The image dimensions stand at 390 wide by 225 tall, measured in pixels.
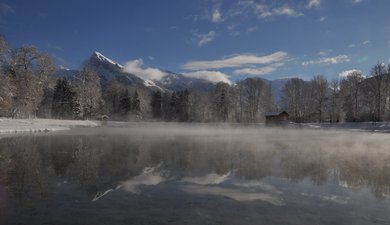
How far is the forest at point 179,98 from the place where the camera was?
5400 centimetres

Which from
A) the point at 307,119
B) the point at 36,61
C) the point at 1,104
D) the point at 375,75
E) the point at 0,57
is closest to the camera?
the point at 1,104

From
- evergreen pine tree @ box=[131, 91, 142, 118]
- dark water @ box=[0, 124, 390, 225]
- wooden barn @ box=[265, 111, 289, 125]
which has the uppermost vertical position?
evergreen pine tree @ box=[131, 91, 142, 118]

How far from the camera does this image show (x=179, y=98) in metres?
117

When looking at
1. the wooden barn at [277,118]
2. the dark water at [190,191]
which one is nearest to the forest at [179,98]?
the wooden barn at [277,118]

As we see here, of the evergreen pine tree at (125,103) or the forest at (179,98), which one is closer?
the forest at (179,98)

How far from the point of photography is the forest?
54.0 meters

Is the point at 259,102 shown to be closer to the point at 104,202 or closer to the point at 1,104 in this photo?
the point at 1,104

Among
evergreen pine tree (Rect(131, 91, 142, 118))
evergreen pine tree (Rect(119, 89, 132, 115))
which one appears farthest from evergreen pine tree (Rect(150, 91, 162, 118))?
evergreen pine tree (Rect(131, 91, 142, 118))

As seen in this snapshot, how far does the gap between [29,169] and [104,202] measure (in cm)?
602

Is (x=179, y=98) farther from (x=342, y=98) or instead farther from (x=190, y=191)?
(x=190, y=191)

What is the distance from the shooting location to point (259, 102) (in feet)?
365

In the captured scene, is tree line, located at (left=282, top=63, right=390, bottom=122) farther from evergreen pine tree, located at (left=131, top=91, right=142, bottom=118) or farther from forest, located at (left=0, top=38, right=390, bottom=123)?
evergreen pine tree, located at (left=131, top=91, right=142, bottom=118)

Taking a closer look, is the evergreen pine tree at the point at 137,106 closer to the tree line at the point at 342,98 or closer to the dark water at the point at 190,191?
the tree line at the point at 342,98

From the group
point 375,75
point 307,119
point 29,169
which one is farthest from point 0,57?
point 375,75
